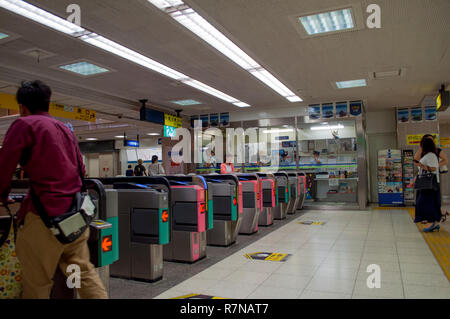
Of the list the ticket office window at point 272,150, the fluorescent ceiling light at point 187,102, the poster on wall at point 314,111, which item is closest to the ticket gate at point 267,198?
the fluorescent ceiling light at point 187,102

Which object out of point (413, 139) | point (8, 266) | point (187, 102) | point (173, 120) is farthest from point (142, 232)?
point (413, 139)

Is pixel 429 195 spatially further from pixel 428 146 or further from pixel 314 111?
pixel 314 111

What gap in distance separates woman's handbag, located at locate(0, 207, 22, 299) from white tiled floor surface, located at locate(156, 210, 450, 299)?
4.51ft

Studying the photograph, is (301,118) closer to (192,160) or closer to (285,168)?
(285,168)

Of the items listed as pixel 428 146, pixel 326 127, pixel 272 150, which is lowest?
pixel 428 146

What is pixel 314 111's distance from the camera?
1018cm

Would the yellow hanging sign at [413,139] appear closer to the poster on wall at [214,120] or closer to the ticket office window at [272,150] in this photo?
the ticket office window at [272,150]

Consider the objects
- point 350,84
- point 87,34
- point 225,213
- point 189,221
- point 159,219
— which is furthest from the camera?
point 350,84

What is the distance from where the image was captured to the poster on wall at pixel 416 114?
10492 mm

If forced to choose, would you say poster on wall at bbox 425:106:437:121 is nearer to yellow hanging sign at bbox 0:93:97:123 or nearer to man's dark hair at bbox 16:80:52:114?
yellow hanging sign at bbox 0:93:97:123

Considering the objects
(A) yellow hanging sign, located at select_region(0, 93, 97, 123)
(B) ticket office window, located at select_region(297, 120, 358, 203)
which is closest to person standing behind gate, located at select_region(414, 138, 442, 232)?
(B) ticket office window, located at select_region(297, 120, 358, 203)

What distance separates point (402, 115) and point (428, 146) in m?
5.35

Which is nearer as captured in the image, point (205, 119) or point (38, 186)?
point (38, 186)

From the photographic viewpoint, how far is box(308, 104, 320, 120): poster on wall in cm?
1014
